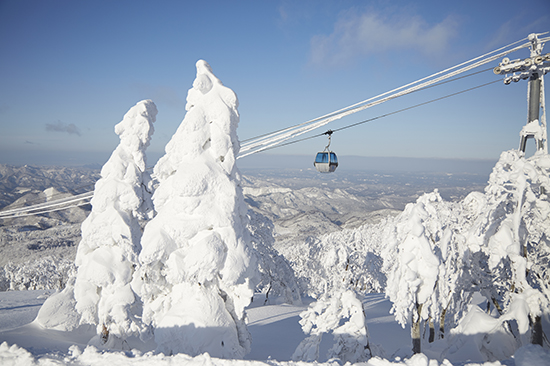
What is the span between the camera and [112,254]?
1223 cm

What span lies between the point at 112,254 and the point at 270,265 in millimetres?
13931

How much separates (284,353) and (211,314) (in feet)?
23.9

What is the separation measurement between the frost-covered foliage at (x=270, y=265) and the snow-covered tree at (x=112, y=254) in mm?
8928

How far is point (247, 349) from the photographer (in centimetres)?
871

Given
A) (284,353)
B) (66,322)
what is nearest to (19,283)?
(66,322)

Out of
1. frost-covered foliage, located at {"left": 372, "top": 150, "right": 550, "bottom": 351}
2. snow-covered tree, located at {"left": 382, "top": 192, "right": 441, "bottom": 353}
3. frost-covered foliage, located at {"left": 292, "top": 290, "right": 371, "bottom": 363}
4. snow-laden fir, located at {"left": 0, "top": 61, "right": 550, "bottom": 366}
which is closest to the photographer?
frost-covered foliage, located at {"left": 292, "top": 290, "right": 371, "bottom": 363}

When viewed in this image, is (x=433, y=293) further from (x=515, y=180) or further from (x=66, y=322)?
(x=66, y=322)

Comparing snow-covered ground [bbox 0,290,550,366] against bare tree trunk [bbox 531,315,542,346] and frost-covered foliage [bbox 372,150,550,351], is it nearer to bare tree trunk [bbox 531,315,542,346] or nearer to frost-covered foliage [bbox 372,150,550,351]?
bare tree trunk [bbox 531,315,542,346]

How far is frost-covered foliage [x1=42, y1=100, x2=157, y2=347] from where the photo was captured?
12.0 meters

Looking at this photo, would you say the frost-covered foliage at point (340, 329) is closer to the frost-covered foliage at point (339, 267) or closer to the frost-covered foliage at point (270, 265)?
the frost-covered foliage at point (270, 265)

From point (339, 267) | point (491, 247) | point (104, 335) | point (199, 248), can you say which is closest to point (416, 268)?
point (491, 247)

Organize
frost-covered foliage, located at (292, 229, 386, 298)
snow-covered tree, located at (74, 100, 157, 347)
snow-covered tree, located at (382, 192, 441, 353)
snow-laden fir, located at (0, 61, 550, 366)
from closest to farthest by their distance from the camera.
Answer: snow-laden fir, located at (0, 61, 550, 366), snow-covered tree, located at (382, 192, 441, 353), snow-covered tree, located at (74, 100, 157, 347), frost-covered foliage, located at (292, 229, 386, 298)

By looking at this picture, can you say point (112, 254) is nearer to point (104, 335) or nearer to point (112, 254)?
point (112, 254)

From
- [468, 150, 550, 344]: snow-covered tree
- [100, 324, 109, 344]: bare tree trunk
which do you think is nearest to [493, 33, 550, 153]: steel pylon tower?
[468, 150, 550, 344]: snow-covered tree
